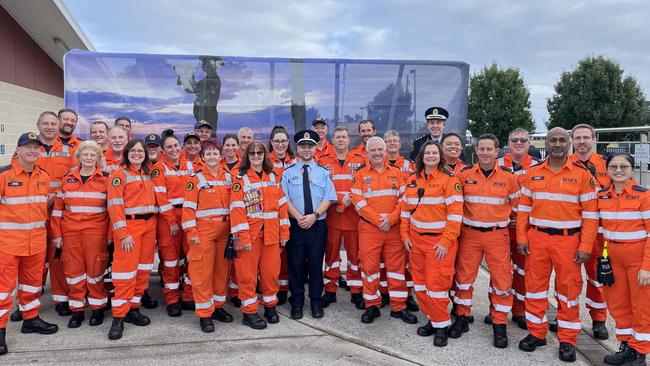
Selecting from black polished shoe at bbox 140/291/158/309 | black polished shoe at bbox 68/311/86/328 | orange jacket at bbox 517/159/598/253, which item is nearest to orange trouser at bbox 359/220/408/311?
orange jacket at bbox 517/159/598/253

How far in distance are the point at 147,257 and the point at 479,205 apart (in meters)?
3.46

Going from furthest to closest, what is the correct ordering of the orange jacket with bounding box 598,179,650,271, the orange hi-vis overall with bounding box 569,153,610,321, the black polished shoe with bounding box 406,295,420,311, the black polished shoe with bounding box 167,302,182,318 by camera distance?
the black polished shoe with bounding box 406,295,420,311 → the black polished shoe with bounding box 167,302,182,318 → the orange hi-vis overall with bounding box 569,153,610,321 → the orange jacket with bounding box 598,179,650,271

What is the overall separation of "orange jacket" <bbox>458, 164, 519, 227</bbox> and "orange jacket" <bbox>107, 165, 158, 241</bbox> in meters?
3.27

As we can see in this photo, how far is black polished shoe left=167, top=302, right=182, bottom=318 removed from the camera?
480 centimetres

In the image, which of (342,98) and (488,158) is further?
(342,98)

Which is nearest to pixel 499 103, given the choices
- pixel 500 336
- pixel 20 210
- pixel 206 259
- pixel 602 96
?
pixel 602 96

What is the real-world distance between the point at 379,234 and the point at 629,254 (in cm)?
222

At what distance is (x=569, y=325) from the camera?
3803mm

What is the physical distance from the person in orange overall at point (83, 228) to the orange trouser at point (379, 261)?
2.76m

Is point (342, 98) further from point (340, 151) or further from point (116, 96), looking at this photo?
point (116, 96)

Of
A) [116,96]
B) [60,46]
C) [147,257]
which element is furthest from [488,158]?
[60,46]

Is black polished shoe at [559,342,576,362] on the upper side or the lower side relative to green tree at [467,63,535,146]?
lower

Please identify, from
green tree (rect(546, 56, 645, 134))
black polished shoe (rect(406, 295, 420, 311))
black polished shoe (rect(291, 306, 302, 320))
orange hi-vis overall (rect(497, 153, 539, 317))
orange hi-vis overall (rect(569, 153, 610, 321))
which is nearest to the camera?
orange hi-vis overall (rect(569, 153, 610, 321))

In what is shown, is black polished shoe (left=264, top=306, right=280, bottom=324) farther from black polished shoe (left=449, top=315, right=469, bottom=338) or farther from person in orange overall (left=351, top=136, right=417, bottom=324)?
black polished shoe (left=449, top=315, right=469, bottom=338)
